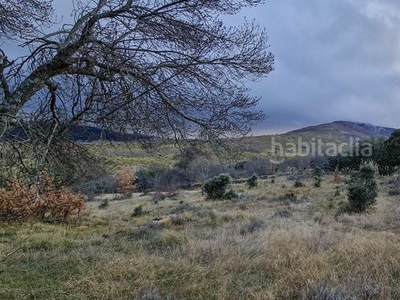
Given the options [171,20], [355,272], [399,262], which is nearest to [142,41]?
[171,20]

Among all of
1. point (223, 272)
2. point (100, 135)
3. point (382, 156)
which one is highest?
point (100, 135)

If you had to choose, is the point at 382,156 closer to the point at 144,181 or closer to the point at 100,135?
the point at 144,181

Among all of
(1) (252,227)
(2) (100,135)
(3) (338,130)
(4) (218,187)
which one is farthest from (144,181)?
(3) (338,130)

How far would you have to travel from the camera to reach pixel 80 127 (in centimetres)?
497

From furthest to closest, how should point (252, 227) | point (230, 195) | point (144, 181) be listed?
point (144, 181)
point (230, 195)
point (252, 227)

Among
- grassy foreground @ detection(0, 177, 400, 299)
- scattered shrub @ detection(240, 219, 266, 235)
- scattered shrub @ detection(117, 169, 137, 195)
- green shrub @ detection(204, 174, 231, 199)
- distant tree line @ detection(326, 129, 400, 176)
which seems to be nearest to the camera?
grassy foreground @ detection(0, 177, 400, 299)

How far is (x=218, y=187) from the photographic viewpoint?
27781 mm

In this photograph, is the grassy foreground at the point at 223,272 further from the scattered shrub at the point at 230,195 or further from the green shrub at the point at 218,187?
the green shrub at the point at 218,187

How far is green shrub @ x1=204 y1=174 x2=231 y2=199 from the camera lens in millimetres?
27469

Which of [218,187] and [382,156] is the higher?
[382,156]

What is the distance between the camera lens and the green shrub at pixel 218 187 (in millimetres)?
27469

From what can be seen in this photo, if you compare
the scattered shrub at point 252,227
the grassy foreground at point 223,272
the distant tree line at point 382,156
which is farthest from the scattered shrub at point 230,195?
the grassy foreground at point 223,272

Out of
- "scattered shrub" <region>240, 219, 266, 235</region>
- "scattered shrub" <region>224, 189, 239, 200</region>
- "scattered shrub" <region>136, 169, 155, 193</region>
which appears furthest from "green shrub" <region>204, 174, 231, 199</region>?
"scattered shrub" <region>136, 169, 155, 193</region>

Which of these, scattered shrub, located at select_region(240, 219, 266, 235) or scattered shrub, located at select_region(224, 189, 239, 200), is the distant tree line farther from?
scattered shrub, located at select_region(240, 219, 266, 235)
